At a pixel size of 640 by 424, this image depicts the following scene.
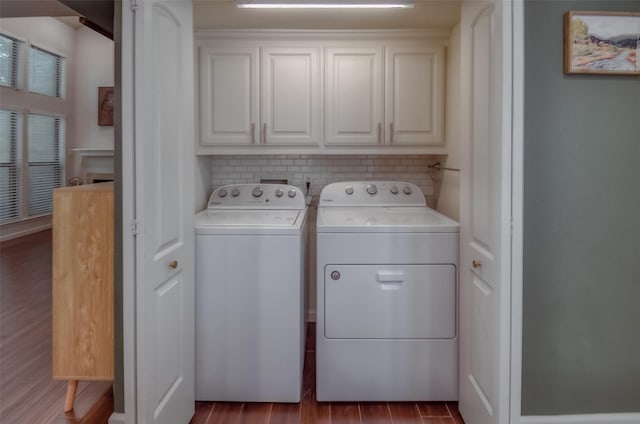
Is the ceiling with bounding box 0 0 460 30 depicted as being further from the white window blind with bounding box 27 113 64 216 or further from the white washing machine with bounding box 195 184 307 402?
the white window blind with bounding box 27 113 64 216

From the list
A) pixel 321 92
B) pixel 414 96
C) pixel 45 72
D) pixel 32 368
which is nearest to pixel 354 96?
pixel 321 92

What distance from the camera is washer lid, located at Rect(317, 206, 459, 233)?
2270 millimetres

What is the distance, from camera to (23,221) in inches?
265

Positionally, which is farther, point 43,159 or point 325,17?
point 43,159

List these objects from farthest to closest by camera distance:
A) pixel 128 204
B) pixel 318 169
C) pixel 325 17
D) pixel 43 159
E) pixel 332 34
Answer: pixel 43 159
pixel 318 169
pixel 332 34
pixel 325 17
pixel 128 204

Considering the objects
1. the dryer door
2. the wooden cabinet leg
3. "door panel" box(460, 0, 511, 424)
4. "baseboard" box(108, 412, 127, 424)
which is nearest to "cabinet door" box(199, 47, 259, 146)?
the dryer door

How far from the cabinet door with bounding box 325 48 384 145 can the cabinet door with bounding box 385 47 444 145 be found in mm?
75

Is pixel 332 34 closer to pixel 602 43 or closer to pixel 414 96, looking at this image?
pixel 414 96

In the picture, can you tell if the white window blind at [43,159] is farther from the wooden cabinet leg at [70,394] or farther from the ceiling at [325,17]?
the wooden cabinet leg at [70,394]

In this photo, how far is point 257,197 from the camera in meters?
3.15

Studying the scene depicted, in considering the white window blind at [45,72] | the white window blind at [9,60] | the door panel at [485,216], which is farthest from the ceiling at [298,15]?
the white window blind at [45,72]

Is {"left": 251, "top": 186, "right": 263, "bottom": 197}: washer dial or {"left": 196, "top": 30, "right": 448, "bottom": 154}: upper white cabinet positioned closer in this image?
{"left": 196, "top": 30, "right": 448, "bottom": 154}: upper white cabinet

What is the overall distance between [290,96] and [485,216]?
1638mm

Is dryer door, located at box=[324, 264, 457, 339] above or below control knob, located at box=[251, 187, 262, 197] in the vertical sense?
below
